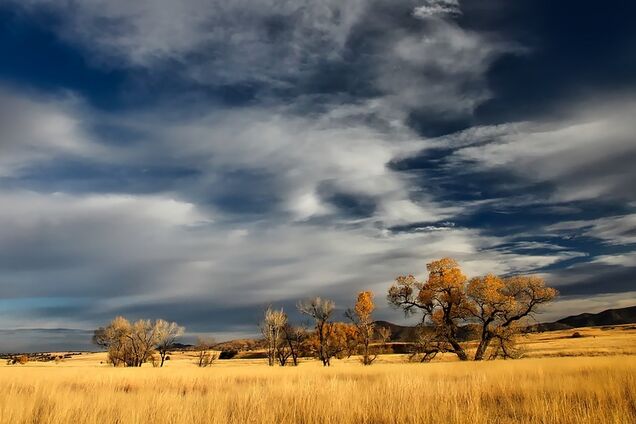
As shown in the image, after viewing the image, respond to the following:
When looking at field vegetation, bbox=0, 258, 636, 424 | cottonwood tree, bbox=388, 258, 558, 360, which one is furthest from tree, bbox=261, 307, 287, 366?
cottonwood tree, bbox=388, 258, 558, 360

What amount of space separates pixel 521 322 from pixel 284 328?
1235 inches

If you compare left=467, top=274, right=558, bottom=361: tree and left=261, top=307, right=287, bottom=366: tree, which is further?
left=261, top=307, right=287, bottom=366: tree

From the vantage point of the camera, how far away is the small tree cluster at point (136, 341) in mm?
66562

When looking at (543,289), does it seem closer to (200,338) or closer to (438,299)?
(438,299)

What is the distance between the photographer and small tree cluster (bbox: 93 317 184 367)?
218ft

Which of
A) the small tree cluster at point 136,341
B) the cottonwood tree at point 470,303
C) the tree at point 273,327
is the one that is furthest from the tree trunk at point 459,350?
the small tree cluster at point 136,341

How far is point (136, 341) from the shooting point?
221ft

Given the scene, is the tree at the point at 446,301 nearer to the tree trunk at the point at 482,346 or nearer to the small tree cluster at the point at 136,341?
Result: the tree trunk at the point at 482,346

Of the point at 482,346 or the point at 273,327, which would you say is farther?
the point at 273,327

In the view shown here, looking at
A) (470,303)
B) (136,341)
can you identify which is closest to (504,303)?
(470,303)

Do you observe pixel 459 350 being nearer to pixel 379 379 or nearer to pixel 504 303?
pixel 504 303

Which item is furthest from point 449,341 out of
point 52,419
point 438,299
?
point 52,419

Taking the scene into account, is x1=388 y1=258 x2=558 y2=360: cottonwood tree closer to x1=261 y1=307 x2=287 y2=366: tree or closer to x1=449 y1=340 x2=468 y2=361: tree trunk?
x1=449 y1=340 x2=468 y2=361: tree trunk

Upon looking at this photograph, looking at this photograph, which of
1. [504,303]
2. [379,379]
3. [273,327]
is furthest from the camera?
[273,327]
